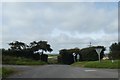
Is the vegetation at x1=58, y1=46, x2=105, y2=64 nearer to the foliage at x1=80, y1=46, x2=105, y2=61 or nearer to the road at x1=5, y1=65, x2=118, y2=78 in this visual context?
the foliage at x1=80, y1=46, x2=105, y2=61

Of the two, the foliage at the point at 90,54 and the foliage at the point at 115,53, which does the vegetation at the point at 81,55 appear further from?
the foliage at the point at 115,53

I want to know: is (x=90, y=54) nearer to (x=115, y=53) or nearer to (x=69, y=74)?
(x=115, y=53)

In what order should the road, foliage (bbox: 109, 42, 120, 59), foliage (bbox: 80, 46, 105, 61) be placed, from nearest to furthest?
the road, foliage (bbox: 109, 42, 120, 59), foliage (bbox: 80, 46, 105, 61)

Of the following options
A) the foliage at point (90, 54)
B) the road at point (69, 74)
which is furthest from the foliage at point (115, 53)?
the road at point (69, 74)

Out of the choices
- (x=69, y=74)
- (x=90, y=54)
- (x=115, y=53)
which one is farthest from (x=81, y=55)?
(x=69, y=74)

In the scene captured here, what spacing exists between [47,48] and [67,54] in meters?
11.2

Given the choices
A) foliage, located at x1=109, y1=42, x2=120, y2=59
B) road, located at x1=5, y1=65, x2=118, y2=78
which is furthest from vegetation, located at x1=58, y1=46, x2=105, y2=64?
road, located at x1=5, y1=65, x2=118, y2=78

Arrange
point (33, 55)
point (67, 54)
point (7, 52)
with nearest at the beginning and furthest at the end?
point (7, 52), point (33, 55), point (67, 54)

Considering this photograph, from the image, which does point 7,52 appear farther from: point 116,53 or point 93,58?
point 116,53

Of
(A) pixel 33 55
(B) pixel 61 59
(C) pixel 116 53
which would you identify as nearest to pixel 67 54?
(B) pixel 61 59

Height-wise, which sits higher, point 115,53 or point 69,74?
point 115,53

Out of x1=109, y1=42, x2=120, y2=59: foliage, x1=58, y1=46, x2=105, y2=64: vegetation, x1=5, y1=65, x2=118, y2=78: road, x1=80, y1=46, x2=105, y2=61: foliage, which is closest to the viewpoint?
x1=5, y1=65, x2=118, y2=78: road

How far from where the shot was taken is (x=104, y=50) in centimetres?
9138

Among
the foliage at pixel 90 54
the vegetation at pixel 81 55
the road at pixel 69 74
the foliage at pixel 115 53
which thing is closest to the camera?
the road at pixel 69 74
